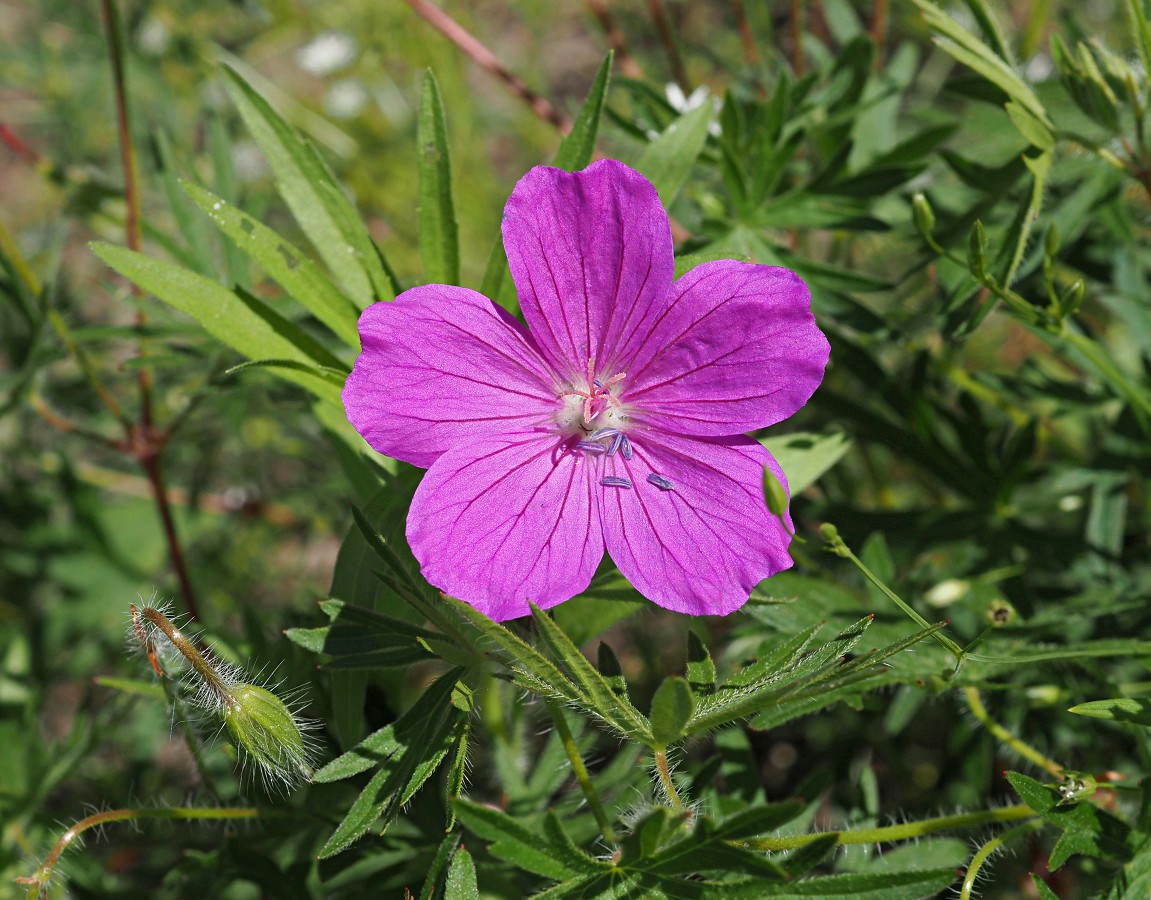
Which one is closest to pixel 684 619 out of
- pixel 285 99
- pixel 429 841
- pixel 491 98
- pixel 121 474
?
pixel 429 841

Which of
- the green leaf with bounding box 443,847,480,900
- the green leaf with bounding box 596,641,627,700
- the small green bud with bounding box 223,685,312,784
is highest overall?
the small green bud with bounding box 223,685,312,784

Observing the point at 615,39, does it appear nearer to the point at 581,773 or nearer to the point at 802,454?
the point at 802,454

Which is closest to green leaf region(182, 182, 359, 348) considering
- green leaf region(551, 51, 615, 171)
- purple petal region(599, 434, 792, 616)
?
green leaf region(551, 51, 615, 171)

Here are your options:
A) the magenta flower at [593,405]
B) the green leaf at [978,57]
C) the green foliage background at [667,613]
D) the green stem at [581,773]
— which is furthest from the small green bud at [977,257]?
the green stem at [581,773]

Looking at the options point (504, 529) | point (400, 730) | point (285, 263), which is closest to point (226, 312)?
point (285, 263)

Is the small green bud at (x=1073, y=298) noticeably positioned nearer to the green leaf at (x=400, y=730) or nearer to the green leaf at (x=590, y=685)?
the green leaf at (x=590, y=685)

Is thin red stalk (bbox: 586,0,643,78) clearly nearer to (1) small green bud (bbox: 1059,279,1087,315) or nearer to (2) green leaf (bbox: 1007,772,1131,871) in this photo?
(1) small green bud (bbox: 1059,279,1087,315)
